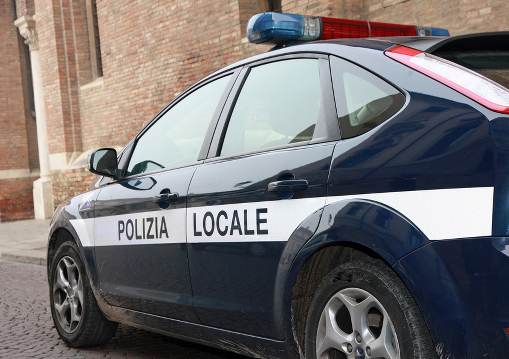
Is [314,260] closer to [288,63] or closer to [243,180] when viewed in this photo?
[243,180]

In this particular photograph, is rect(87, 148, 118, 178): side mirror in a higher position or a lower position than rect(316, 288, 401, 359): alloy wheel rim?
higher

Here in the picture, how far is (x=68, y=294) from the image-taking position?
4.41 metres

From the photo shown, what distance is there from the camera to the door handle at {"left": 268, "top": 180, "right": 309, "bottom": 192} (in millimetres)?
2541

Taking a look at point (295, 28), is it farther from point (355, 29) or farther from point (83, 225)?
point (83, 225)

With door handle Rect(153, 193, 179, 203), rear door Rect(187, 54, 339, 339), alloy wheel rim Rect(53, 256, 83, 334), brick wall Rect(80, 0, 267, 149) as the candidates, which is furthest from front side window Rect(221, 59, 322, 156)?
brick wall Rect(80, 0, 267, 149)

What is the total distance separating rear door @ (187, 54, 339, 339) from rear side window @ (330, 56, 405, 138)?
5cm

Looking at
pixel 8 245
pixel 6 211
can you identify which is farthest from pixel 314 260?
pixel 6 211

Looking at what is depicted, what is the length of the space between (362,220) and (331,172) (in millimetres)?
258

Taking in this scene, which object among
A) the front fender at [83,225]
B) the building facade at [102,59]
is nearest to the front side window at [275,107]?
the front fender at [83,225]

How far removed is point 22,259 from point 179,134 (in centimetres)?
755

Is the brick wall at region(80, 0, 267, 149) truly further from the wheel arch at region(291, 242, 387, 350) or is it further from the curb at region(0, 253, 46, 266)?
the wheel arch at region(291, 242, 387, 350)

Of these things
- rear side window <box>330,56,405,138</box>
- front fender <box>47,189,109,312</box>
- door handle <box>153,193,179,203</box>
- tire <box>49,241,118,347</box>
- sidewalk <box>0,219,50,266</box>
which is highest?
rear side window <box>330,56,405,138</box>

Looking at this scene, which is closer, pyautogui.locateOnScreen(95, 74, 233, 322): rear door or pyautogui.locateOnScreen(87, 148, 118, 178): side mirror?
pyautogui.locateOnScreen(95, 74, 233, 322): rear door

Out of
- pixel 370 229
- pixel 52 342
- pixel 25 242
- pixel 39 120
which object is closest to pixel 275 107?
pixel 370 229
